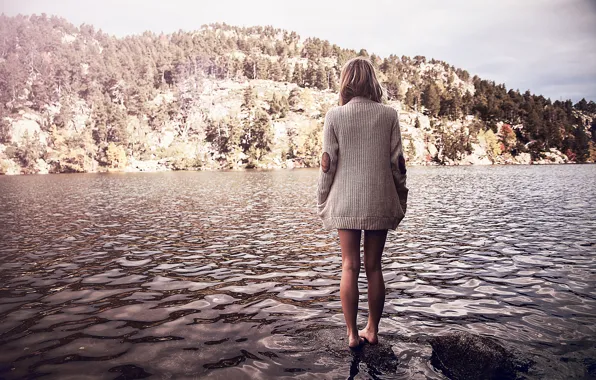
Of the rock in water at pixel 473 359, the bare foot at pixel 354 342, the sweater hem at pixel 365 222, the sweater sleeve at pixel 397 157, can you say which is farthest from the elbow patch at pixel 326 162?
the rock in water at pixel 473 359

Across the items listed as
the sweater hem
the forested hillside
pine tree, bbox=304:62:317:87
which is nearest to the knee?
the sweater hem

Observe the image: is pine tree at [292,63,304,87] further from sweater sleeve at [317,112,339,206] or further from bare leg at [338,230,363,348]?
bare leg at [338,230,363,348]

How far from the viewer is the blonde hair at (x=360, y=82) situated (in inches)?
185

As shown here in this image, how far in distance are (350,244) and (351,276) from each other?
0.45 meters

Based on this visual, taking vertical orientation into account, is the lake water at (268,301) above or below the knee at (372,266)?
below

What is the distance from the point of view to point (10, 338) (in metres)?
5.27

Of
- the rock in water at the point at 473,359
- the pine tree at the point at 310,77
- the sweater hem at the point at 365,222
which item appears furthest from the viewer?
the pine tree at the point at 310,77

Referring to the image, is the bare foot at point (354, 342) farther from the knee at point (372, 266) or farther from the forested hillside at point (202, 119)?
the forested hillside at point (202, 119)

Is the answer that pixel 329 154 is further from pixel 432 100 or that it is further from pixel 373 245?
pixel 432 100

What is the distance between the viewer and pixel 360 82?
4.70m

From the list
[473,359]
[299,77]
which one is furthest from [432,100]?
[473,359]

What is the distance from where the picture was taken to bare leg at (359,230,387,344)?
15.2 feet

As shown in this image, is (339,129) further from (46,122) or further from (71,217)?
(46,122)

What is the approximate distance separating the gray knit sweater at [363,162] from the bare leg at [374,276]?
246 millimetres
